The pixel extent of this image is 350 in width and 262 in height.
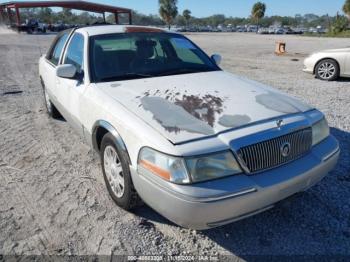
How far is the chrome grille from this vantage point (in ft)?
7.70

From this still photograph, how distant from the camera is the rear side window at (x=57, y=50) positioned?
4.79 meters

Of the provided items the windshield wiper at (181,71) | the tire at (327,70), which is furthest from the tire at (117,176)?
the tire at (327,70)

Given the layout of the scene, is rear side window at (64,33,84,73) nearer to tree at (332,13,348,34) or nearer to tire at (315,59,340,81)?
tire at (315,59,340,81)

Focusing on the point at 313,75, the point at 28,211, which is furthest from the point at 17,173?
the point at 313,75

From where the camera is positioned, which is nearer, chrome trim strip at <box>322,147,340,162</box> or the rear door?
chrome trim strip at <box>322,147,340,162</box>

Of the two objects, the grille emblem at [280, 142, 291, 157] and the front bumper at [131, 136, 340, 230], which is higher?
the grille emblem at [280, 142, 291, 157]

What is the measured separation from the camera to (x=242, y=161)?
2307 mm

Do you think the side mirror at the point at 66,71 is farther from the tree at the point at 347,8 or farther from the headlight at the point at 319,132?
the tree at the point at 347,8

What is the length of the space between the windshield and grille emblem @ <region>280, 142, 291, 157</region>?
5.45 ft

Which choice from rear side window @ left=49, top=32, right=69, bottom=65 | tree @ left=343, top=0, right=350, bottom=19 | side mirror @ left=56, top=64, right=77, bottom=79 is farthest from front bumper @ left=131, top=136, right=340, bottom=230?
tree @ left=343, top=0, right=350, bottom=19

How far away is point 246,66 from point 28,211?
1091 cm

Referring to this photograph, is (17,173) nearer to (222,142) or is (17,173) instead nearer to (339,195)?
(222,142)

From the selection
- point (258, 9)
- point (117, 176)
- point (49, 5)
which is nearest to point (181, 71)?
point (117, 176)

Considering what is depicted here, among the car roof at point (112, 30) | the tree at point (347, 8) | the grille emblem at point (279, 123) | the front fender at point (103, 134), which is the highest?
the tree at point (347, 8)
